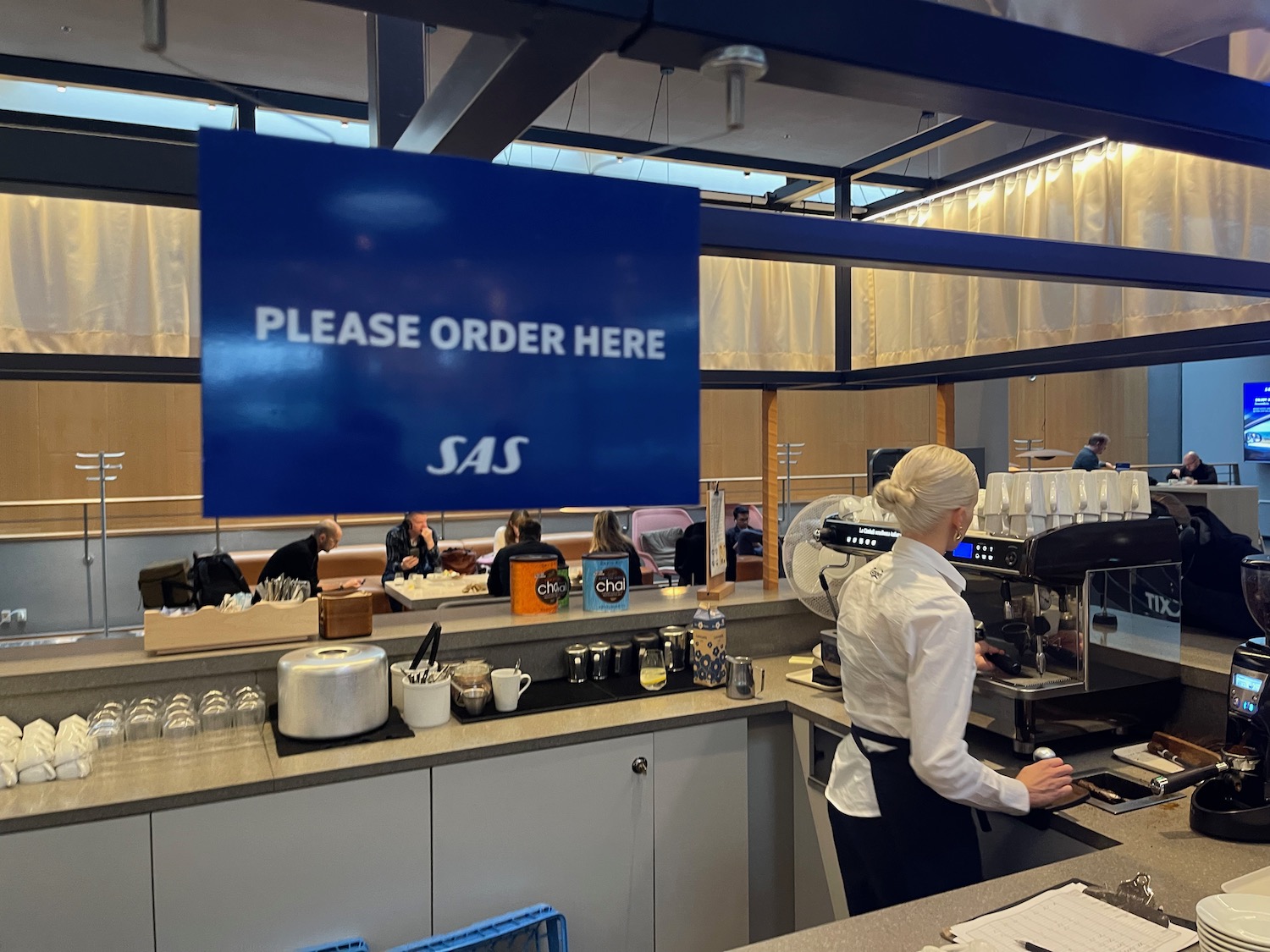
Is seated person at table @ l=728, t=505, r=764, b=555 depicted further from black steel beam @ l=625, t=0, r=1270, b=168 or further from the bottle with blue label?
black steel beam @ l=625, t=0, r=1270, b=168

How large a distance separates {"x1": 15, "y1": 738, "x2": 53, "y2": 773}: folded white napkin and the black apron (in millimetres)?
1952

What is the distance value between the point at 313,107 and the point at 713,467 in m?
5.54

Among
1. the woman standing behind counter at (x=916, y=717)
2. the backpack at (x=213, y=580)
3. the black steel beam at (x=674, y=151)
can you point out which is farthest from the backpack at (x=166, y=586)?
the woman standing behind counter at (x=916, y=717)

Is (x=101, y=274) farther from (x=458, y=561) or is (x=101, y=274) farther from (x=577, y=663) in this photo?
(x=577, y=663)

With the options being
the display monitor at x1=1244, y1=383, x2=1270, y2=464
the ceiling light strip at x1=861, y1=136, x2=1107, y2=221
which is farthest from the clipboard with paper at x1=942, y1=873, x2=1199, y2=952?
the display monitor at x1=1244, y1=383, x2=1270, y2=464

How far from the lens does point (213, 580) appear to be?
160 inches

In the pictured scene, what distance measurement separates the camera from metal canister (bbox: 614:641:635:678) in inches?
121

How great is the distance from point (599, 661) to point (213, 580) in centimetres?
206

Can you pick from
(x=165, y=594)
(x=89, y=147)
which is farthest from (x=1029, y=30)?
(x=165, y=594)

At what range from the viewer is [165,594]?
3.80 m

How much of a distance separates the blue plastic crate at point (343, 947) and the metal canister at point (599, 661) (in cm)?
109

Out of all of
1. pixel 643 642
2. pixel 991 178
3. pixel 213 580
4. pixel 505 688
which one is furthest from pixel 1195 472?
pixel 213 580

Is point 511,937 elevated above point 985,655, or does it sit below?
below

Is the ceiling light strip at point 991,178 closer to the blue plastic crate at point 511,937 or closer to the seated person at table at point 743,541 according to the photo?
the seated person at table at point 743,541
